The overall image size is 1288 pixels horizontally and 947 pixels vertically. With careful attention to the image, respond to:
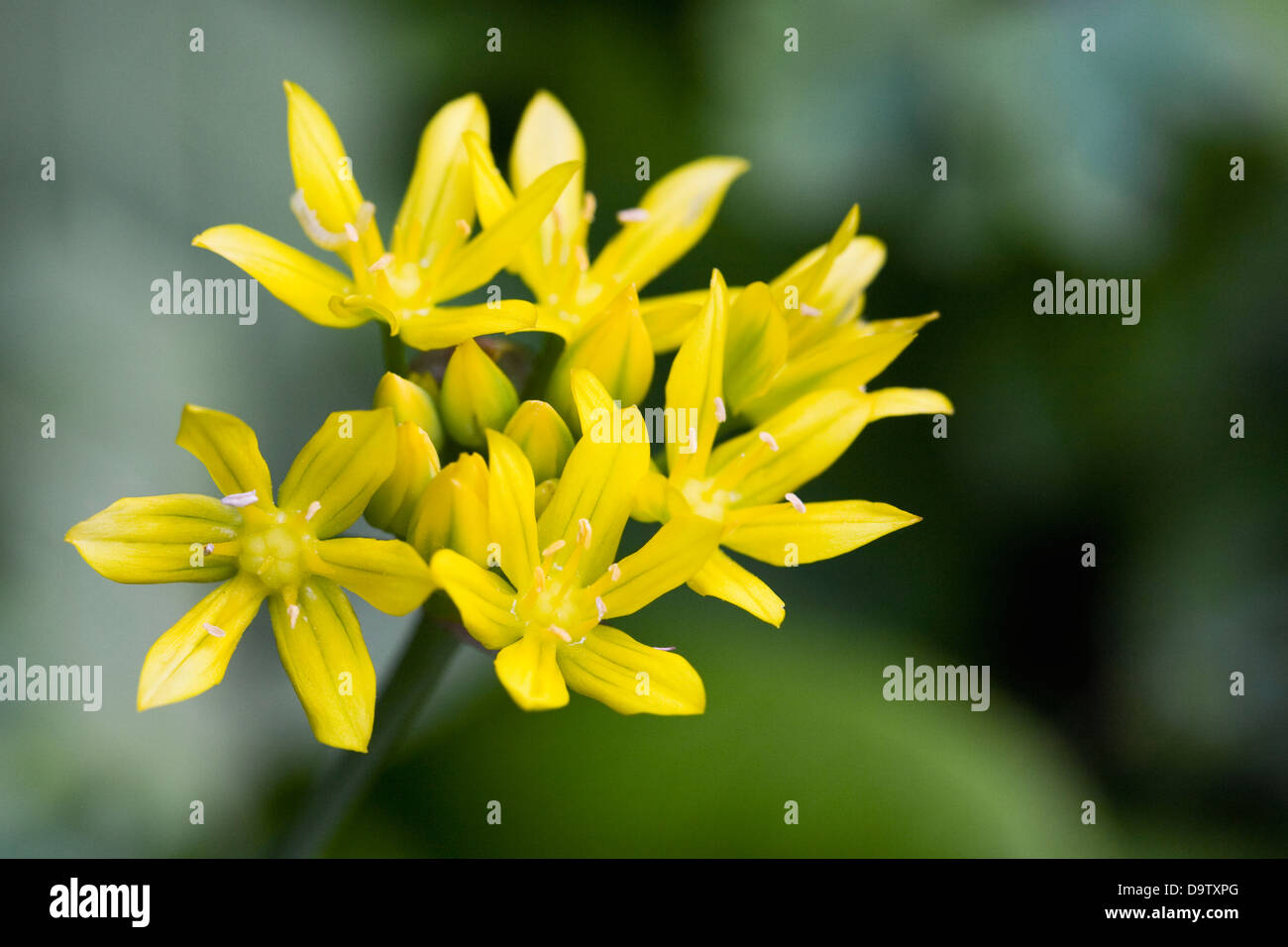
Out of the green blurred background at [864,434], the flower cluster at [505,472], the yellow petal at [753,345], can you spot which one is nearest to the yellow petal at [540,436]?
the flower cluster at [505,472]

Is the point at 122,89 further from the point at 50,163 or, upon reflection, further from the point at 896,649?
the point at 896,649

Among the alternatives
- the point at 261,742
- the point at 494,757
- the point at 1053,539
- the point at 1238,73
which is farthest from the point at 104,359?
the point at 1238,73

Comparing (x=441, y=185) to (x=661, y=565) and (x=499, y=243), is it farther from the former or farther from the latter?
(x=661, y=565)

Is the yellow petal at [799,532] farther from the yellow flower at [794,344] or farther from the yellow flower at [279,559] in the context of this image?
the yellow flower at [279,559]

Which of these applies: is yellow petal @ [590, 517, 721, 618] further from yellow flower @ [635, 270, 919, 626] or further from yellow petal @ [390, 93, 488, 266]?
yellow petal @ [390, 93, 488, 266]

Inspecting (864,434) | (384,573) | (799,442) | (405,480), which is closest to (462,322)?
(405,480)
